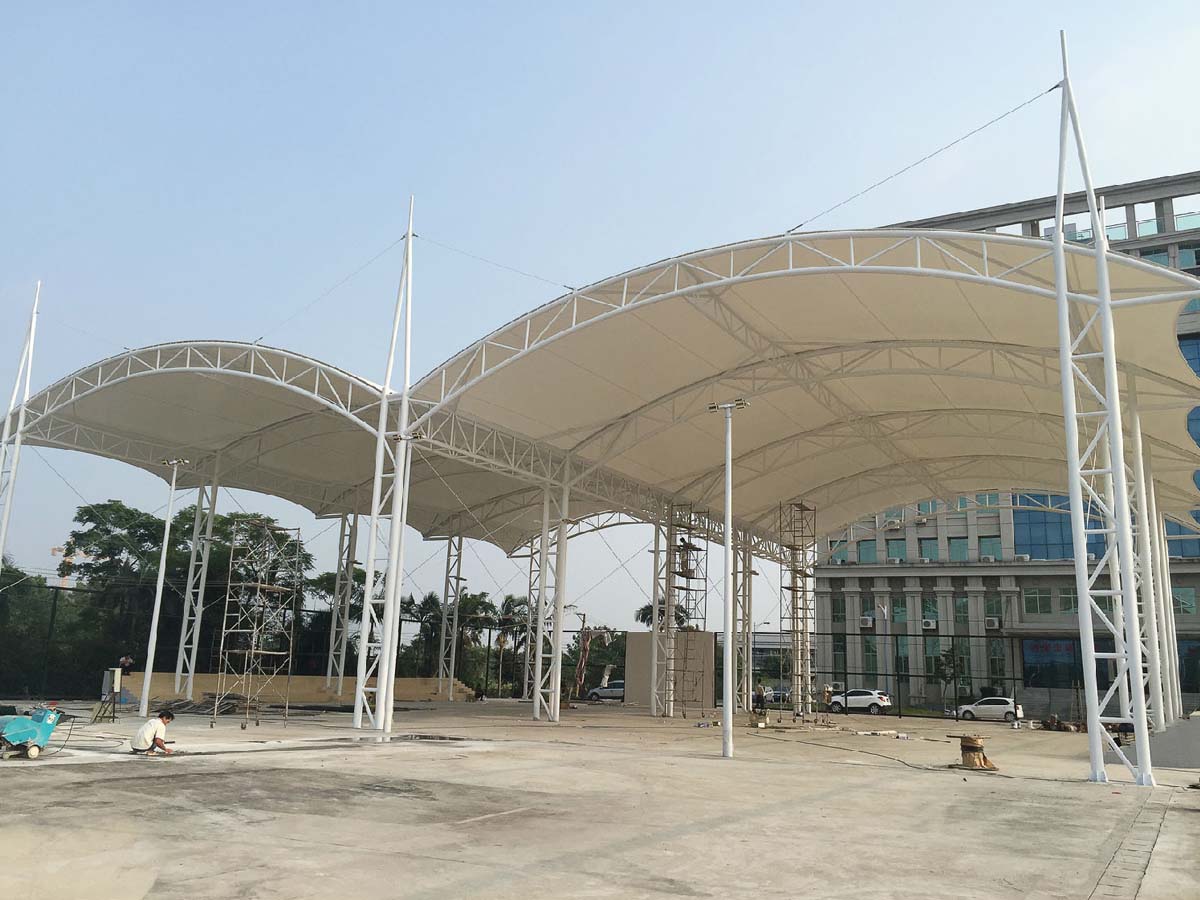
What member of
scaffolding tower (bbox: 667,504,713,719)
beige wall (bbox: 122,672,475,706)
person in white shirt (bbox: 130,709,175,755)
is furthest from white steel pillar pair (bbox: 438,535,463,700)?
person in white shirt (bbox: 130,709,175,755)

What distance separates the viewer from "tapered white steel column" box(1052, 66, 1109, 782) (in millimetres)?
14742

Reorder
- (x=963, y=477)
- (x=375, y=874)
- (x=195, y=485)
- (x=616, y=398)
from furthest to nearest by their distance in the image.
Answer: (x=963, y=477) → (x=195, y=485) → (x=616, y=398) → (x=375, y=874)

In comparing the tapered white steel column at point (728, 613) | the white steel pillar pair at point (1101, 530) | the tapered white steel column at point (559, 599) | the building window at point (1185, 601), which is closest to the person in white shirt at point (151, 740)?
the tapered white steel column at point (728, 613)

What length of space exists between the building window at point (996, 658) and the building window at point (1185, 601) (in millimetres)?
10490

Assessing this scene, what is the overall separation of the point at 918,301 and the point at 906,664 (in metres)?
47.8

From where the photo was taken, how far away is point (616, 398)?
28.5 meters

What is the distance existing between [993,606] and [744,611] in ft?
101

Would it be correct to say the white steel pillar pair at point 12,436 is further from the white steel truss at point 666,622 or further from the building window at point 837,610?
the building window at point 837,610

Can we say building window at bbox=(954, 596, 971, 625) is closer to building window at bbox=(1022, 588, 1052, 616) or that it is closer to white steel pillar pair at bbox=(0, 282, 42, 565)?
building window at bbox=(1022, 588, 1052, 616)

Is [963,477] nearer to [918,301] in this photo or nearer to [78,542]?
[918,301]

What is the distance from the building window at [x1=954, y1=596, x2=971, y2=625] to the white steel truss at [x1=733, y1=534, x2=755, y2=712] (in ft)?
91.1

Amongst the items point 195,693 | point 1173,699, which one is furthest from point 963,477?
point 195,693

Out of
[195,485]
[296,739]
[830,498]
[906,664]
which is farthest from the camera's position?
[906,664]

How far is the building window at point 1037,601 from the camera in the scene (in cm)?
6175
